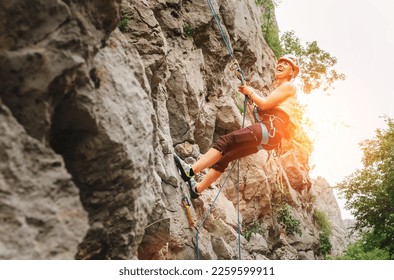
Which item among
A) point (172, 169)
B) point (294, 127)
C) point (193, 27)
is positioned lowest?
point (172, 169)

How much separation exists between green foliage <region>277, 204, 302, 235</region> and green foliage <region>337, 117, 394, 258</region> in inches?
118

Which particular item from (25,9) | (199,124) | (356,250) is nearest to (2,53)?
(25,9)

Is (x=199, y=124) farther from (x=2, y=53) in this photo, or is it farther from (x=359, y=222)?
(x=359, y=222)

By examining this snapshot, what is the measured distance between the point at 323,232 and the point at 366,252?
8.54ft

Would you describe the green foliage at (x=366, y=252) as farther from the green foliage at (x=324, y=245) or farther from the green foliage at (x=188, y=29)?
the green foliage at (x=188, y=29)

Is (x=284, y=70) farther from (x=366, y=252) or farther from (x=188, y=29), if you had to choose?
(x=366, y=252)

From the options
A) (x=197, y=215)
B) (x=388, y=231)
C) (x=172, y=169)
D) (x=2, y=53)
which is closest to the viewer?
(x=2, y=53)

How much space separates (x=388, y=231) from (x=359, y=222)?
5.29 ft

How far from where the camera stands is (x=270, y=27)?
52.0ft

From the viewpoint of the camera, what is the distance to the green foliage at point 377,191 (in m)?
12.3

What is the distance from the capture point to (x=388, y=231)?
1199cm

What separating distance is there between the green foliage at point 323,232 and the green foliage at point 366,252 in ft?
3.20

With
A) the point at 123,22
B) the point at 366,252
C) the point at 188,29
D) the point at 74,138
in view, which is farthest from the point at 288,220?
the point at 74,138

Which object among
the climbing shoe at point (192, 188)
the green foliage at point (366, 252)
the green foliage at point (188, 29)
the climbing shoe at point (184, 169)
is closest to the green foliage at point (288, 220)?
the green foliage at point (366, 252)
